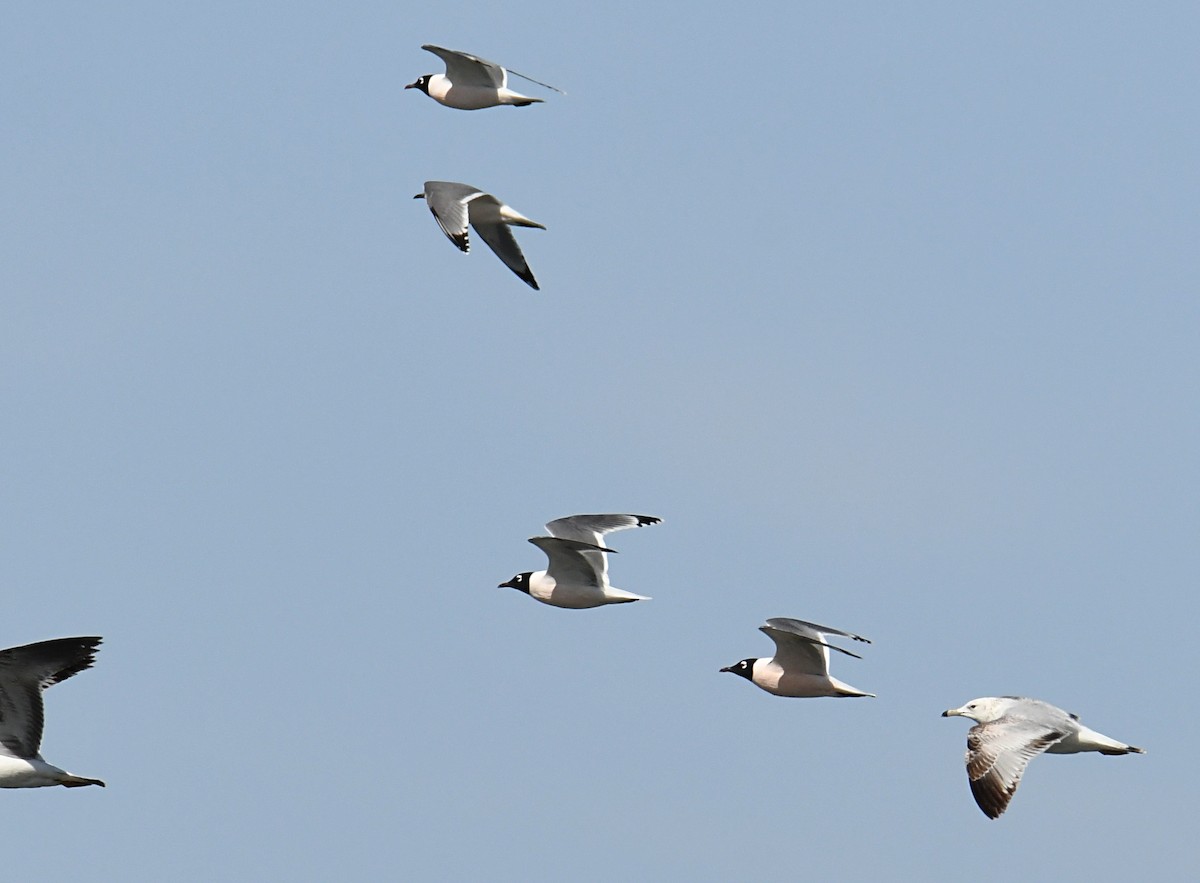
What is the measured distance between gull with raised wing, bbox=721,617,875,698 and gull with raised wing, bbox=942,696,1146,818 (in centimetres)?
143

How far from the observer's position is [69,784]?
1878 centimetres

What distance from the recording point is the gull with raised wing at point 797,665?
21.7 metres

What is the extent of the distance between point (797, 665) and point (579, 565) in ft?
9.27

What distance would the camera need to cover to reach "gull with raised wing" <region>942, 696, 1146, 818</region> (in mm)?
19422

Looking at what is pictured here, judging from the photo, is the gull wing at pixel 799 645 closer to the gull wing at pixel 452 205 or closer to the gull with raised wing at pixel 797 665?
the gull with raised wing at pixel 797 665

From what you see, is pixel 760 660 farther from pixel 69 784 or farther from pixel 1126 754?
pixel 69 784

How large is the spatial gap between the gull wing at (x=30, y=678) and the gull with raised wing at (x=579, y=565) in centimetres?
621

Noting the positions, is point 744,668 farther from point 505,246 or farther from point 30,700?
point 30,700

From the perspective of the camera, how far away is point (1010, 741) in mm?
19891

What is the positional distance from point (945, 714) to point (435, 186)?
847cm

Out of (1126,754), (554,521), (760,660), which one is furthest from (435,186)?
(1126,754)

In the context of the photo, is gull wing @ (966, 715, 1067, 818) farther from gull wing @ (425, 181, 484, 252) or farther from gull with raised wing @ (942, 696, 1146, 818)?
gull wing @ (425, 181, 484, 252)

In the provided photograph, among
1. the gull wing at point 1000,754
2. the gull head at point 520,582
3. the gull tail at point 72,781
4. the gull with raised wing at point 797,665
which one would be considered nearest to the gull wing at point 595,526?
the gull head at point 520,582

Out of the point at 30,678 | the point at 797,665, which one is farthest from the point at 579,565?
the point at 30,678
